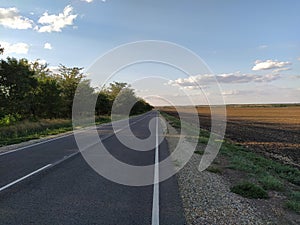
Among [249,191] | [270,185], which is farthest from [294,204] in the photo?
[270,185]

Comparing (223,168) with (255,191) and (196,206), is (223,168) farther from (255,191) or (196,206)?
(196,206)

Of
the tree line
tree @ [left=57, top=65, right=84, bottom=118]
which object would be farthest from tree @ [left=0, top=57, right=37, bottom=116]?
tree @ [left=57, top=65, right=84, bottom=118]

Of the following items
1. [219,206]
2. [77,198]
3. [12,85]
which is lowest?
[219,206]

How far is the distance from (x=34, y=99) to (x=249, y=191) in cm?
3428

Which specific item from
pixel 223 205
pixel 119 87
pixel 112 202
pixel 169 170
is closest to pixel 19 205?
pixel 112 202

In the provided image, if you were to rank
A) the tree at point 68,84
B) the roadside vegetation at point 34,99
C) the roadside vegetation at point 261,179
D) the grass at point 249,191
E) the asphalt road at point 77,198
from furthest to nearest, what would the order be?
1. the tree at point 68,84
2. the roadside vegetation at point 34,99
3. the roadside vegetation at point 261,179
4. the grass at point 249,191
5. the asphalt road at point 77,198

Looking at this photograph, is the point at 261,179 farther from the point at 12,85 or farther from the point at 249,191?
the point at 12,85

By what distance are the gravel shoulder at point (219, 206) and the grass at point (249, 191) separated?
0.68ft

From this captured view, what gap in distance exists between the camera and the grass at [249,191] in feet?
23.0

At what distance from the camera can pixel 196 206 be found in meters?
5.84

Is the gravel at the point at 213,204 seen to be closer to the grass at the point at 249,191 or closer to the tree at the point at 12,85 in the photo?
the grass at the point at 249,191

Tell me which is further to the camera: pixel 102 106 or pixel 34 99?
pixel 102 106

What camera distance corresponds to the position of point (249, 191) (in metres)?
7.29

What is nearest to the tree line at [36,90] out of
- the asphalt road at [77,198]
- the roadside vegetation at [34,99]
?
the roadside vegetation at [34,99]
